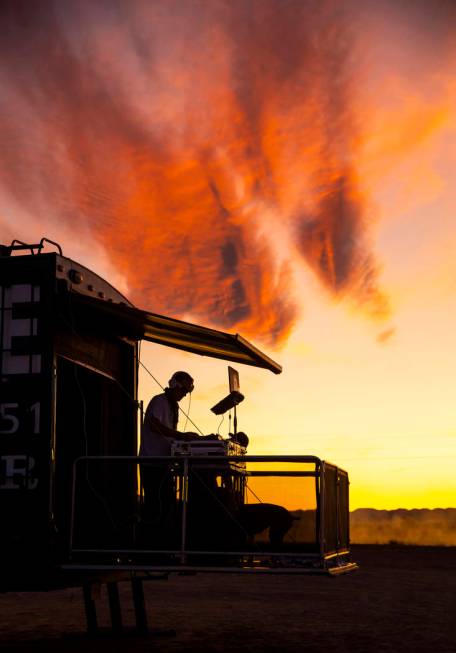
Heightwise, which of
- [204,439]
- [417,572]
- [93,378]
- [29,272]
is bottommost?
[417,572]

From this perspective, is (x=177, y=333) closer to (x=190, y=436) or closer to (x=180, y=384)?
(x=180, y=384)

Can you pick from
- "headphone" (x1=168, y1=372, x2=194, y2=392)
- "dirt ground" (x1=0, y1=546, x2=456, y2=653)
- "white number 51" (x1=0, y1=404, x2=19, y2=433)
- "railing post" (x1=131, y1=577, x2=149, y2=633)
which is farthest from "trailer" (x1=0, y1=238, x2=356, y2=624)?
"dirt ground" (x1=0, y1=546, x2=456, y2=653)

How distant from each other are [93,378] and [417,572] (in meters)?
22.7

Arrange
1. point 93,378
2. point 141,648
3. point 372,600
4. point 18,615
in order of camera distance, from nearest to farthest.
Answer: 1. point 93,378
2. point 141,648
3. point 18,615
4. point 372,600

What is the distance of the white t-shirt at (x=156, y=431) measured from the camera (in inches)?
371

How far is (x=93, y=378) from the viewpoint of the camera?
34.6 feet

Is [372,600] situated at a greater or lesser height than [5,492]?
lesser

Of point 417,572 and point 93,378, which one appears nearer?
point 93,378

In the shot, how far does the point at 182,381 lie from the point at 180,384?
53 millimetres

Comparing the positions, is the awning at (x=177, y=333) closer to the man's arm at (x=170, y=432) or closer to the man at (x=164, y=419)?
the man at (x=164, y=419)

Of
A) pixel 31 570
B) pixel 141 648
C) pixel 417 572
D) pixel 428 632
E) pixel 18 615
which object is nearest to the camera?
pixel 31 570

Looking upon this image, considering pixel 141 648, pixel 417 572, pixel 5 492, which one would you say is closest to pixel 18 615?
pixel 141 648

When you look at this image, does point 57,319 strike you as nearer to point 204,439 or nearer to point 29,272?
point 29,272

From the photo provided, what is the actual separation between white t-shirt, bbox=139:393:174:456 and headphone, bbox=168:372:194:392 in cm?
16
